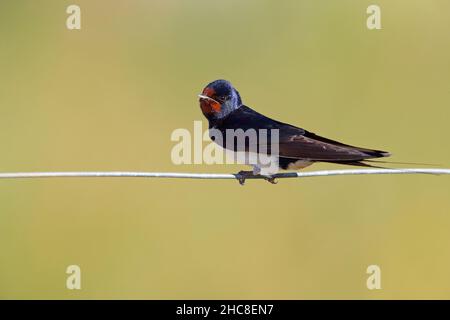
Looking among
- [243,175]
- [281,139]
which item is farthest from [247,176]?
[281,139]

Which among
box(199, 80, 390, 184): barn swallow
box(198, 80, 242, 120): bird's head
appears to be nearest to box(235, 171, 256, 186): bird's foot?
box(199, 80, 390, 184): barn swallow

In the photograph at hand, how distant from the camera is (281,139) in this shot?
3082 mm

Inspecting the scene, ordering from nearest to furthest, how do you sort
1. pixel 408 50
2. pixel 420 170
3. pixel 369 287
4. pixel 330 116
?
pixel 420 170
pixel 369 287
pixel 330 116
pixel 408 50

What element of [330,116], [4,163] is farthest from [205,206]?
[4,163]

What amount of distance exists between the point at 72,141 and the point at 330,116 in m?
1.85

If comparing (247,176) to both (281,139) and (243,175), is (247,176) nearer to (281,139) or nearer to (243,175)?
(243,175)

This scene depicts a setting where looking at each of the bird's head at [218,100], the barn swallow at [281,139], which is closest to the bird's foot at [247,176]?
the barn swallow at [281,139]

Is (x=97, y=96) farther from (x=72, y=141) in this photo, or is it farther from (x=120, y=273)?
(x=120, y=273)

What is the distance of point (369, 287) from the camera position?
430cm

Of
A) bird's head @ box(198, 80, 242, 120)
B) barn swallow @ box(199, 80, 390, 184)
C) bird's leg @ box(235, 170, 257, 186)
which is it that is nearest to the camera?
barn swallow @ box(199, 80, 390, 184)

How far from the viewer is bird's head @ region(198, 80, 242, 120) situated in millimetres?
3459

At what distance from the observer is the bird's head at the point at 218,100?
3.46 m

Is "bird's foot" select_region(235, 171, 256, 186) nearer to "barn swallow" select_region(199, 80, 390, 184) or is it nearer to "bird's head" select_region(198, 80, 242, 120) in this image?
"barn swallow" select_region(199, 80, 390, 184)

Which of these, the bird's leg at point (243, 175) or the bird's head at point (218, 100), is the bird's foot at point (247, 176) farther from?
the bird's head at point (218, 100)
